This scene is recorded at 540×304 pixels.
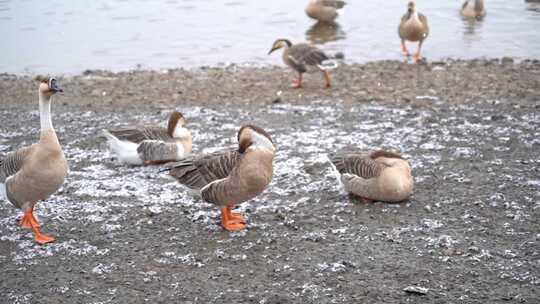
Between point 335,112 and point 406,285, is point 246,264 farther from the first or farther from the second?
point 335,112

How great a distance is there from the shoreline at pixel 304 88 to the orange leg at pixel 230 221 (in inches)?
185

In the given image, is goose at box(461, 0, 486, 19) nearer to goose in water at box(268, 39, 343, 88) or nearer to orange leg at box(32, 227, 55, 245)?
goose in water at box(268, 39, 343, 88)

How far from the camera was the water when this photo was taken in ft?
52.0

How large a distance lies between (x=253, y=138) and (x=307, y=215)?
3.47 ft

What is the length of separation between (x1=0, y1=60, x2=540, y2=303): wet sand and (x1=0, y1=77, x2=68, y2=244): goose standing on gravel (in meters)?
0.39

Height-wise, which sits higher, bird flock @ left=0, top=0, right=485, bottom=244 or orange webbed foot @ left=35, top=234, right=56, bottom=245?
bird flock @ left=0, top=0, right=485, bottom=244

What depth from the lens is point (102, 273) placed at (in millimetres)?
5766

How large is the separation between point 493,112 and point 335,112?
93.0 inches

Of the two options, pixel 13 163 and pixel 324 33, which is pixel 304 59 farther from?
pixel 13 163

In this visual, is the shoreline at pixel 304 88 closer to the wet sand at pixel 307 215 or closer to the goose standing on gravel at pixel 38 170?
the wet sand at pixel 307 215

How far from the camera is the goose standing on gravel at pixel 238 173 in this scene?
20.8 ft

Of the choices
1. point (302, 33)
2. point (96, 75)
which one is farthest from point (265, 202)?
point (302, 33)

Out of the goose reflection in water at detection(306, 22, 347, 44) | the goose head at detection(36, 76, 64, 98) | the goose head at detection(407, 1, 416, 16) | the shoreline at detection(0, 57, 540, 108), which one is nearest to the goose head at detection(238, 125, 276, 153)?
the goose head at detection(36, 76, 64, 98)

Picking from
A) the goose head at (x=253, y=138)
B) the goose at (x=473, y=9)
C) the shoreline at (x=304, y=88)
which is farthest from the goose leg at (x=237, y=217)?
the goose at (x=473, y=9)
